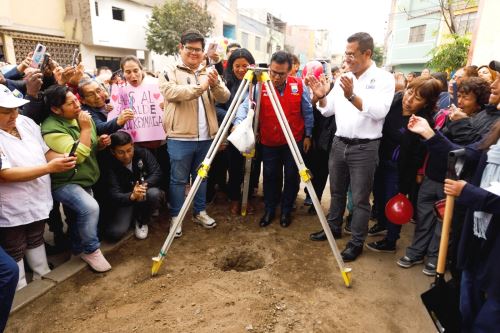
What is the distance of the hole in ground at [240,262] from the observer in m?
3.34

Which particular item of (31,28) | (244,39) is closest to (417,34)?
(244,39)

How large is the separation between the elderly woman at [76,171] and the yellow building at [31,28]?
1212 centimetres

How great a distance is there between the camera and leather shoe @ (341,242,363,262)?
334cm

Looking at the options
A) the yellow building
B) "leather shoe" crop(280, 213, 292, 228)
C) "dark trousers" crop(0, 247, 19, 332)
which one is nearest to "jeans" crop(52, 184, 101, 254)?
"dark trousers" crop(0, 247, 19, 332)

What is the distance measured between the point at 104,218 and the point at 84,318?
4.41 feet

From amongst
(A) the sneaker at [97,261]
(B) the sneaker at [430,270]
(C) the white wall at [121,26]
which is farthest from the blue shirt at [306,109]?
(C) the white wall at [121,26]

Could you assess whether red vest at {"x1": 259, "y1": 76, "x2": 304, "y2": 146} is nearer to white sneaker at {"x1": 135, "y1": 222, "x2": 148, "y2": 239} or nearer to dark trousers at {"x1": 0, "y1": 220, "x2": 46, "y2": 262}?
white sneaker at {"x1": 135, "y1": 222, "x2": 148, "y2": 239}

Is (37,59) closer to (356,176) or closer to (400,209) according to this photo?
(356,176)

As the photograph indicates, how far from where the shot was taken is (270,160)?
399cm

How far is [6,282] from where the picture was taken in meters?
2.09

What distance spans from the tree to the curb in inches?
701

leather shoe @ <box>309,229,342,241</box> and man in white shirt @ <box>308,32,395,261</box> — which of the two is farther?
leather shoe @ <box>309,229,342,241</box>

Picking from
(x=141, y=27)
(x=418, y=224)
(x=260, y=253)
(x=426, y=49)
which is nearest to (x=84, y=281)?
(x=260, y=253)

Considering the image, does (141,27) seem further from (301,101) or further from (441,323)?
(441,323)
